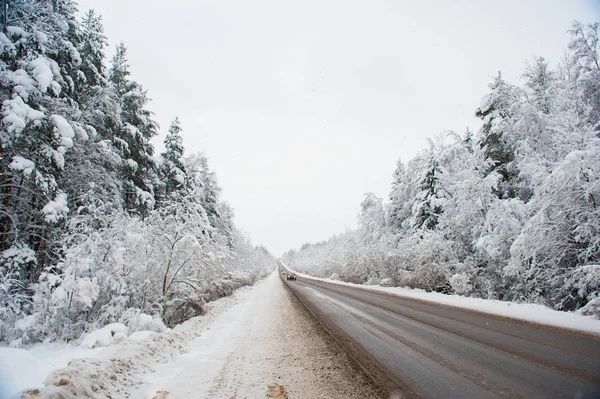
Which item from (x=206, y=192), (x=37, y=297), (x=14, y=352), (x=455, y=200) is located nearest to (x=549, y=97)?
(x=455, y=200)

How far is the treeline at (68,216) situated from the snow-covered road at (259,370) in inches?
125

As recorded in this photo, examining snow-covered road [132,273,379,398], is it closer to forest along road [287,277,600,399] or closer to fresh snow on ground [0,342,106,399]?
forest along road [287,277,600,399]

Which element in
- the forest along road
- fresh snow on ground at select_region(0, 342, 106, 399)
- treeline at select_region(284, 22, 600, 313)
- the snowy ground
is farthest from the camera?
treeline at select_region(284, 22, 600, 313)

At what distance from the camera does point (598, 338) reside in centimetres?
540

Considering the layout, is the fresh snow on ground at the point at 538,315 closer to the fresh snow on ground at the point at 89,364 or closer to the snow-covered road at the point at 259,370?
the snow-covered road at the point at 259,370

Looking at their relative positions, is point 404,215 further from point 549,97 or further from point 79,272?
point 79,272

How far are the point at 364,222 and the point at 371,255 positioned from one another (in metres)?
8.37

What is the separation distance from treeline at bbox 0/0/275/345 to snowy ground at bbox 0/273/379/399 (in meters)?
1.38

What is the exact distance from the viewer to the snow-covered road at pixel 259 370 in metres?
3.61

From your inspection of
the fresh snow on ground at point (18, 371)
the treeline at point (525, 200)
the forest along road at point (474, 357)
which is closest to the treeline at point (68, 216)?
the fresh snow on ground at point (18, 371)

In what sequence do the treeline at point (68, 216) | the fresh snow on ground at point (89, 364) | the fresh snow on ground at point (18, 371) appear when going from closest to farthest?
the fresh snow on ground at point (18, 371) → the fresh snow on ground at point (89, 364) → the treeline at point (68, 216)

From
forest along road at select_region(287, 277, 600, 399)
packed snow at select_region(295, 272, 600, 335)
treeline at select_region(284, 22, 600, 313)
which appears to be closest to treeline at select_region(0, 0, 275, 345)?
forest along road at select_region(287, 277, 600, 399)

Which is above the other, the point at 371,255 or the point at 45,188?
the point at 45,188

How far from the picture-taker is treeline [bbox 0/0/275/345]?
264 inches
